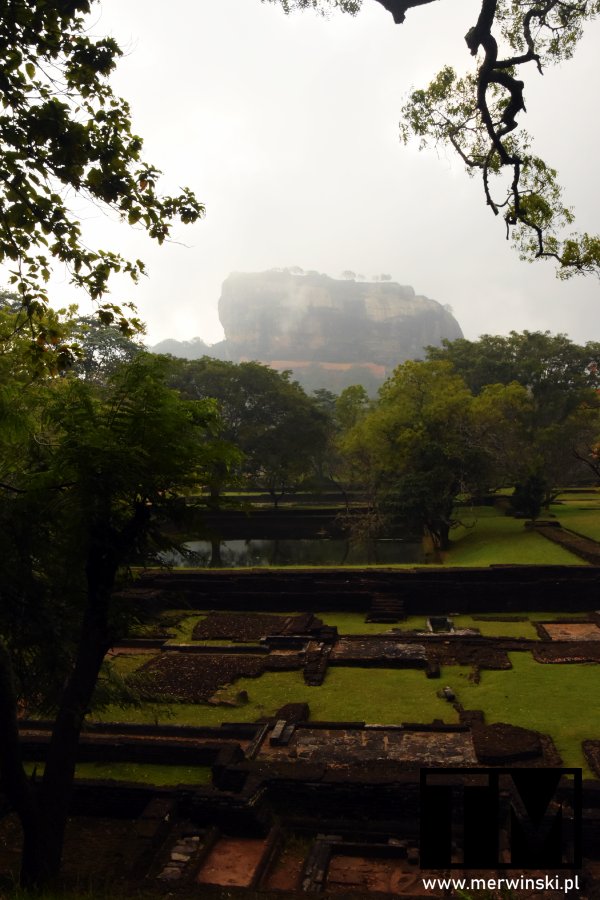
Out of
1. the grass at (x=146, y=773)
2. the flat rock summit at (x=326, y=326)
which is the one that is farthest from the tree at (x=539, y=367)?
the flat rock summit at (x=326, y=326)

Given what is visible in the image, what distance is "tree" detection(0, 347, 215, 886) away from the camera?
4633 millimetres

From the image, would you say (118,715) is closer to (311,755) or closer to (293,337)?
(311,755)

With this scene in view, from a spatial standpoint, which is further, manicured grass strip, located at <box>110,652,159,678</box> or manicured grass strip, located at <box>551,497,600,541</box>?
manicured grass strip, located at <box>551,497,600,541</box>

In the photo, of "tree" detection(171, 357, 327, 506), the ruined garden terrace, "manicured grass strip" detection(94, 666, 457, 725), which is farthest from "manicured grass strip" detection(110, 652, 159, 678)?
"tree" detection(171, 357, 327, 506)

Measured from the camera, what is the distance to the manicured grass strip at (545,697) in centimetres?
785

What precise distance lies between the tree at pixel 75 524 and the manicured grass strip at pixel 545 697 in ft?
17.3

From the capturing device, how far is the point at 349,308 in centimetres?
18562

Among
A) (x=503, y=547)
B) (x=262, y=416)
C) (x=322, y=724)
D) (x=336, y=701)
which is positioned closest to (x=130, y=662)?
(x=336, y=701)

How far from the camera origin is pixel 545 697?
356 inches

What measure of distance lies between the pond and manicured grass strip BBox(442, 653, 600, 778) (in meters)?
12.9

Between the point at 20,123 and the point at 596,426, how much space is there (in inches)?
1184

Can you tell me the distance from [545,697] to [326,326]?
174m

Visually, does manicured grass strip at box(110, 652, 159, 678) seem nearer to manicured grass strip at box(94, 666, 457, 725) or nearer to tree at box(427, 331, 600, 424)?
manicured grass strip at box(94, 666, 457, 725)

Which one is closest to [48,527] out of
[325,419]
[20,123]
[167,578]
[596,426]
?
[20,123]
